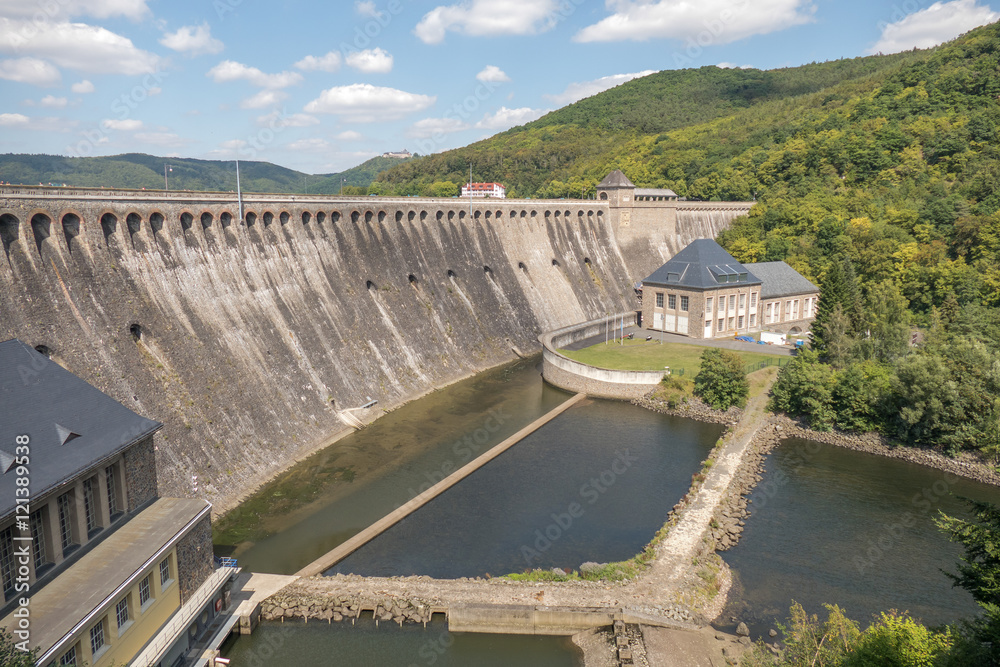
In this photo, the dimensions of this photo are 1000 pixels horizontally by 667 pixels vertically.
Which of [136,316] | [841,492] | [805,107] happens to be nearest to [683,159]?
[805,107]

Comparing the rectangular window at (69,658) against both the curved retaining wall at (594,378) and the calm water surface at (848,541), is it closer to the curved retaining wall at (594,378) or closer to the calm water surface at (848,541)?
the calm water surface at (848,541)

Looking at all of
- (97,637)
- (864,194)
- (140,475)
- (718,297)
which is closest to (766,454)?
(718,297)

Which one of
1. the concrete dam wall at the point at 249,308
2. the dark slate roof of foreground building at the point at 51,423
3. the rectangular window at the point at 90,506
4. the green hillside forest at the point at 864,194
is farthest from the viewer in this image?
the green hillside forest at the point at 864,194

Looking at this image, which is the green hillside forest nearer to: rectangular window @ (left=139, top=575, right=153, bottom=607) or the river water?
the river water

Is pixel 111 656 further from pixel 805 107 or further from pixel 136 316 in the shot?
pixel 805 107

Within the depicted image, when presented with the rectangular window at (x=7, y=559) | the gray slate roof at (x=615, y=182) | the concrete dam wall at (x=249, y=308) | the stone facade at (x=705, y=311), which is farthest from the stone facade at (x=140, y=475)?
the gray slate roof at (x=615, y=182)

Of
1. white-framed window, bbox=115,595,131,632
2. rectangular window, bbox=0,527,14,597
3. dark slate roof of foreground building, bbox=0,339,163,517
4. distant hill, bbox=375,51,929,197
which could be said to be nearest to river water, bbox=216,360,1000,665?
white-framed window, bbox=115,595,131,632
